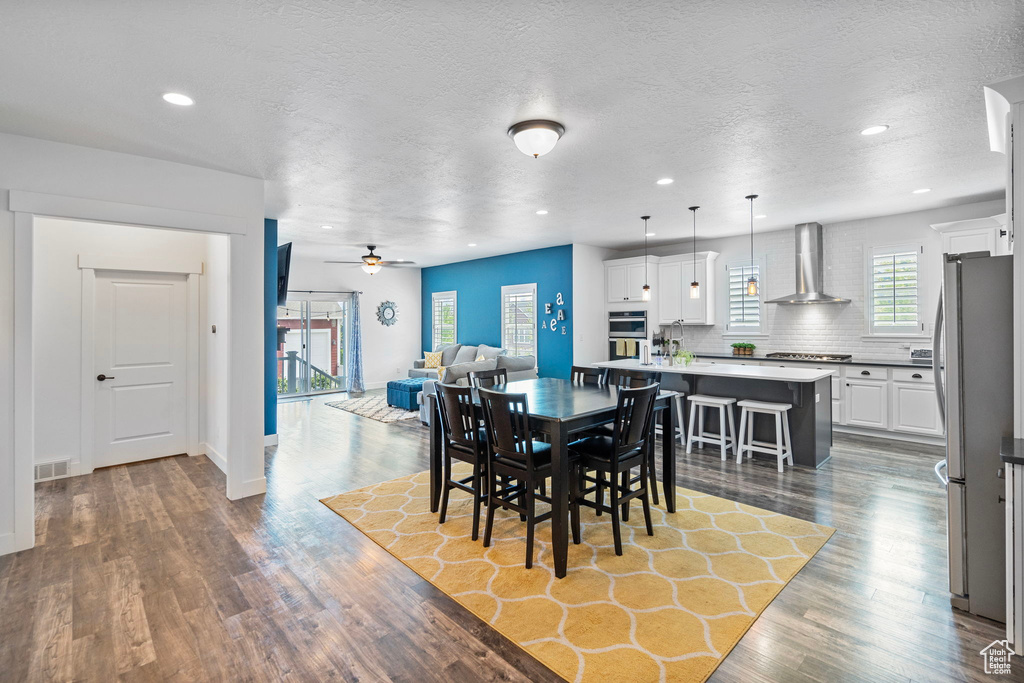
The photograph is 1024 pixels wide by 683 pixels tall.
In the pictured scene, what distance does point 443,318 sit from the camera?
10.5 meters

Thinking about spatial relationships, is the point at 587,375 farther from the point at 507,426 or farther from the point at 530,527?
the point at 530,527

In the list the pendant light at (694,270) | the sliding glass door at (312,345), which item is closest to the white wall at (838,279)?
the pendant light at (694,270)

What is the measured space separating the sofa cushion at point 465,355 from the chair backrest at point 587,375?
468 centimetres

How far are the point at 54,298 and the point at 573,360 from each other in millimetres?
6146

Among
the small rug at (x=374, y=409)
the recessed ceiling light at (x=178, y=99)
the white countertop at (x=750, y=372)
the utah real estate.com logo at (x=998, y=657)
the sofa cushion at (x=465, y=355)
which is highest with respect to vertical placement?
the recessed ceiling light at (x=178, y=99)

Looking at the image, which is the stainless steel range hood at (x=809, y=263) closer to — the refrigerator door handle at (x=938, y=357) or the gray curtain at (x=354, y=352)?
the refrigerator door handle at (x=938, y=357)

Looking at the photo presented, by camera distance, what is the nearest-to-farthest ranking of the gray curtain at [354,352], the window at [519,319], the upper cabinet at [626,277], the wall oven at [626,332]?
the upper cabinet at [626,277]
the wall oven at [626,332]
the window at [519,319]
the gray curtain at [354,352]

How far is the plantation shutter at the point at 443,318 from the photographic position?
1022 centimetres

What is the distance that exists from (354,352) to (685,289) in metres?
6.55

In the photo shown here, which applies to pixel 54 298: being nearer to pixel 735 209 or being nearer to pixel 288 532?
pixel 288 532

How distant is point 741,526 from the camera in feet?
11.1

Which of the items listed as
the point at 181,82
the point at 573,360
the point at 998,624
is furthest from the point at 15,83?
the point at 573,360


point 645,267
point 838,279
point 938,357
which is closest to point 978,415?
point 938,357

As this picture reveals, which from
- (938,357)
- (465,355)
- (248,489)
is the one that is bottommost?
(248,489)
